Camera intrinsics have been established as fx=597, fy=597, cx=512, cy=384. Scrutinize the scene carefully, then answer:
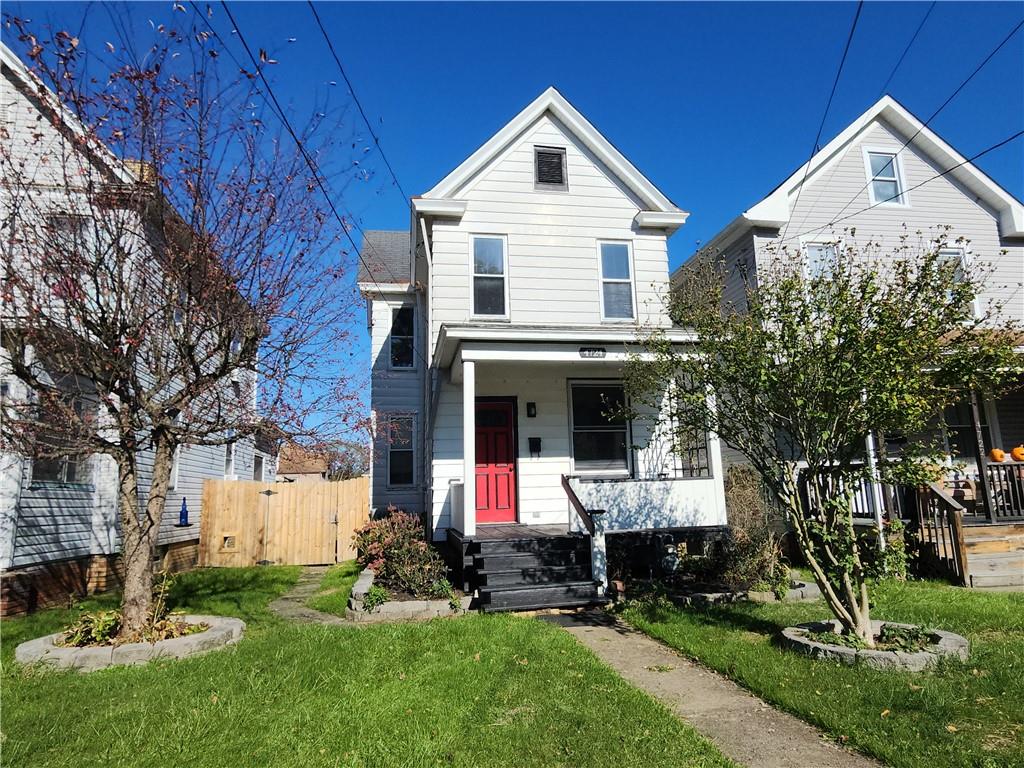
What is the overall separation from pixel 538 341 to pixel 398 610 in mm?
4617

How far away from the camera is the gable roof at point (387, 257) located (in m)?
17.4

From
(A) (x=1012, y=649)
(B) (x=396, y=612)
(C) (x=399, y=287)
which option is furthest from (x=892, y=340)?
(C) (x=399, y=287)

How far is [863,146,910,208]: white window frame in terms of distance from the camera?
1481 centimetres

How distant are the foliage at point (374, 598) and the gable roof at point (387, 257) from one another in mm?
10151

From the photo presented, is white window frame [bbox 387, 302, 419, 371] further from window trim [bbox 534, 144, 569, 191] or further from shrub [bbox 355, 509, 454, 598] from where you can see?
shrub [bbox 355, 509, 454, 598]

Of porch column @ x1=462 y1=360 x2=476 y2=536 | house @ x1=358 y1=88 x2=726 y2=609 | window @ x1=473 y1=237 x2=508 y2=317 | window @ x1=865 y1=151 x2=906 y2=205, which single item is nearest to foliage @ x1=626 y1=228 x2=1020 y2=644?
house @ x1=358 y1=88 x2=726 y2=609

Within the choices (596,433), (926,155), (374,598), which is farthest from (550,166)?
(926,155)

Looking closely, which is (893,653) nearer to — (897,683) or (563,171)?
(897,683)

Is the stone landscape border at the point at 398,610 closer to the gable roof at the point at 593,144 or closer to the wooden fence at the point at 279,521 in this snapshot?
the wooden fence at the point at 279,521

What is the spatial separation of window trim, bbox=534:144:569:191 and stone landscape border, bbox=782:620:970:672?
9.54m

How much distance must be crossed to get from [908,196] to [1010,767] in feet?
50.1

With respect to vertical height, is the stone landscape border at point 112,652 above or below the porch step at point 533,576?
below

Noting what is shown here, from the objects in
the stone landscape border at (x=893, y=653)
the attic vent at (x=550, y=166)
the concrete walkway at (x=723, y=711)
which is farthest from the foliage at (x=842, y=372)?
the attic vent at (x=550, y=166)

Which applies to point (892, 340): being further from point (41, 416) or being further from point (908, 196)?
point (908, 196)
